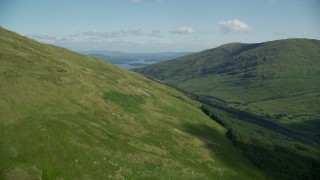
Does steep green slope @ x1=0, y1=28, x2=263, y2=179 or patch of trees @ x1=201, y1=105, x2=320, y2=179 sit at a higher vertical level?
steep green slope @ x1=0, y1=28, x2=263, y2=179

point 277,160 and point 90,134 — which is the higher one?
point 90,134

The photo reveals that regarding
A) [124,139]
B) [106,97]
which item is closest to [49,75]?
[106,97]

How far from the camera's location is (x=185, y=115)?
7205 inches

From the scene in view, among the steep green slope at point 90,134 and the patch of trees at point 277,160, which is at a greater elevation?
the steep green slope at point 90,134

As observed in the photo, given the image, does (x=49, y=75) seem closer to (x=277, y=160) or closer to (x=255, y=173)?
(x=255, y=173)

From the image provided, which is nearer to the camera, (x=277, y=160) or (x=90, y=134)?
(x=90, y=134)

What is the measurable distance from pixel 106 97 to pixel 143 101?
27.7 m

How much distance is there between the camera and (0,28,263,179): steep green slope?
8800 cm

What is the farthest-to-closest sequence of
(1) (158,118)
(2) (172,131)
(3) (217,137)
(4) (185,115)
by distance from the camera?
(4) (185,115), (3) (217,137), (1) (158,118), (2) (172,131)

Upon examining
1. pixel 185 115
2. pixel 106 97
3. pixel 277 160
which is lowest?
pixel 277 160

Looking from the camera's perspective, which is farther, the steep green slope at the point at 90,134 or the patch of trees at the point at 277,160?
the patch of trees at the point at 277,160

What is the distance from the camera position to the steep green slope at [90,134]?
88.0m

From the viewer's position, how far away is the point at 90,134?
105 metres

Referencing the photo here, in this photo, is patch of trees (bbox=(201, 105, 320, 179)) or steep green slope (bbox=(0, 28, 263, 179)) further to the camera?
patch of trees (bbox=(201, 105, 320, 179))
